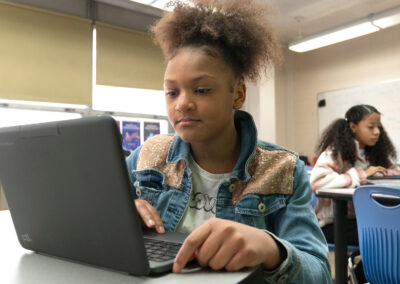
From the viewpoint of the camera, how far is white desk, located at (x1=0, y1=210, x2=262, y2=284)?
1.42 feet

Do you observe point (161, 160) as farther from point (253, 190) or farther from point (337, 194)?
point (337, 194)

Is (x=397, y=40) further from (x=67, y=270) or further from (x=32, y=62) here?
(x=67, y=270)

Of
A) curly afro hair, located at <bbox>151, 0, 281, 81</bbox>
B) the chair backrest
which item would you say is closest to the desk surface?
the chair backrest

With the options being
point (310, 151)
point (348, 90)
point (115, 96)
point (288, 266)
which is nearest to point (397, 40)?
point (348, 90)

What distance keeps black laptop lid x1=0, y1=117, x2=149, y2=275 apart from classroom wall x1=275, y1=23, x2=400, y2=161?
4.60 metres

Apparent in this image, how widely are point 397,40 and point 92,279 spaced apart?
4.76m

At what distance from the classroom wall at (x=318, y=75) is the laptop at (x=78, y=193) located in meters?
4.60

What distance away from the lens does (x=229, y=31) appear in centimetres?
93

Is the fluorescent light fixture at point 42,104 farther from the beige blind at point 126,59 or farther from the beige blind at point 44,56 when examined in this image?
the beige blind at point 126,59

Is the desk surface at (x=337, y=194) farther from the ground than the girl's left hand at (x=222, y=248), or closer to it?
closer to it

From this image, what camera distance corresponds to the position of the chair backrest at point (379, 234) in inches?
60.2

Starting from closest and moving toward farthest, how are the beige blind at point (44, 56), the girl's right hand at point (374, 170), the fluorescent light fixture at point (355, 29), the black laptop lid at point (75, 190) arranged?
the black laptop lid at point (75, 190)
the girl's right hand at point (374, 170)
the beige blind at point (44, 56)
the fluorescent light fixture at point (355, 29)

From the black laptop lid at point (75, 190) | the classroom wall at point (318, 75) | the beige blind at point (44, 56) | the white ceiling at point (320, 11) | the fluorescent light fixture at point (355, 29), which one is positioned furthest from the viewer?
the classroom wall at point (318, 75)

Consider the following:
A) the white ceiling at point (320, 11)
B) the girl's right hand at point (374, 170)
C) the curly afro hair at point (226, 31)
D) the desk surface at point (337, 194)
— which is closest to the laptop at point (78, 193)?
the curly afro hair at point (226, 31)
